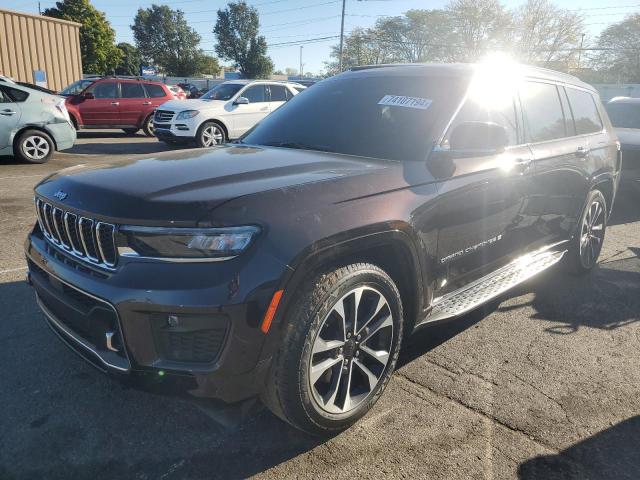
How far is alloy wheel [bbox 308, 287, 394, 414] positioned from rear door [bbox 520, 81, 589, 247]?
1.73 metres

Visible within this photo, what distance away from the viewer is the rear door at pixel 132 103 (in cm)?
1535

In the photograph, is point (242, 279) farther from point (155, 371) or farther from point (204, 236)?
point (155, 371)

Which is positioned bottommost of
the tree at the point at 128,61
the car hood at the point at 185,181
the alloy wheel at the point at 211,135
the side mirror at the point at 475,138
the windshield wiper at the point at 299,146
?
the alloy wheel at the point at 211,135

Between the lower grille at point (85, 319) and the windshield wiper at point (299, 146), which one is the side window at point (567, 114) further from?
the lower grille at point (85, 319)

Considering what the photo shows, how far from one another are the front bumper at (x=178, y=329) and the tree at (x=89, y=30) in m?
65.8

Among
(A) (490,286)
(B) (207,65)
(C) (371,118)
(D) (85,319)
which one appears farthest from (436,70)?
(B) (207,65)

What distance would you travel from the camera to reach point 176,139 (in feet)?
40.4

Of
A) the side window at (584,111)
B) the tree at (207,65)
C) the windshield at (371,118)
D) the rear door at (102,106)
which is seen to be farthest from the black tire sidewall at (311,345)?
the tree at (207,65)

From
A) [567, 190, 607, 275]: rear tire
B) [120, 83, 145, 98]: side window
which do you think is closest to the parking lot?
[567, 190, 607, 275]: rear tire

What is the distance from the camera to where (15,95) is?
9430mm

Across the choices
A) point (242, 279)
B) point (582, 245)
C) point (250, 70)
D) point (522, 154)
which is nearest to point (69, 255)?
point (242, 279)

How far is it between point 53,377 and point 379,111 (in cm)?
251

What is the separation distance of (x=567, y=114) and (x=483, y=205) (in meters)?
1.81

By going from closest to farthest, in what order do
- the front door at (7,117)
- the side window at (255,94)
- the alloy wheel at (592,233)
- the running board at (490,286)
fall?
1. the running board at (490,286)
2. the alloy wheel at (592,233)
3. the front door at (7,117)
4. the side window at (255,94)
